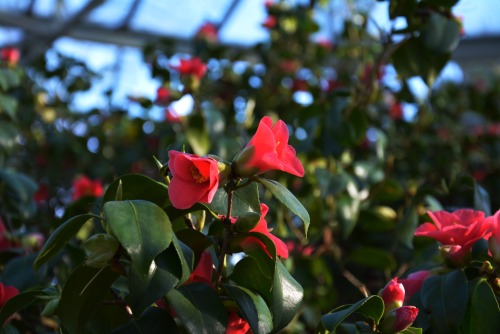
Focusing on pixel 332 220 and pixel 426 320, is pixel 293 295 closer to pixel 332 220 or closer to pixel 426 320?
pixel 426 320

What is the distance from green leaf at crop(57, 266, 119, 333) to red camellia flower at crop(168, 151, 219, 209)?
0.10m

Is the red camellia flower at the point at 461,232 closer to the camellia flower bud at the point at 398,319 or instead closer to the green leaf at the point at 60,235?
the camellia flower bud at the point at 398,319

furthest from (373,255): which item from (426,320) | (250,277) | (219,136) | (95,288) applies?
(95,288)

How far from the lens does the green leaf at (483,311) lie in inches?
28.2

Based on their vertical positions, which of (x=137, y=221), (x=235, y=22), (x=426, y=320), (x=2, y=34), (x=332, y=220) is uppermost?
(x=137, y=221)

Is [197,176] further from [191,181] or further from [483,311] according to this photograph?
[483,311]

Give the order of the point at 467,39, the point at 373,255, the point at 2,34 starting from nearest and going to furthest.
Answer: the point at 373,255 < the point at 467,39 < the point at 2,34

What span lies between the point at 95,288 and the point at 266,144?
0.74 ft

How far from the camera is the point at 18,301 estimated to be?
74 centimetres

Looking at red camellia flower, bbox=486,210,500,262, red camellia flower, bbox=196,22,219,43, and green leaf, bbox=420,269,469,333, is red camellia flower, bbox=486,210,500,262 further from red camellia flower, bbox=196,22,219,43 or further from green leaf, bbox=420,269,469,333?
red camellia flower, bbox=196,22,219,43

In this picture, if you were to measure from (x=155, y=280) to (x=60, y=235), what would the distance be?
11 centimetres

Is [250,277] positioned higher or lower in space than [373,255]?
higher

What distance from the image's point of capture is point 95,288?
0.70 m

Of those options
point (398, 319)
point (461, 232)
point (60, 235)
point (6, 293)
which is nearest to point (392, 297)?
point (398, 319)
